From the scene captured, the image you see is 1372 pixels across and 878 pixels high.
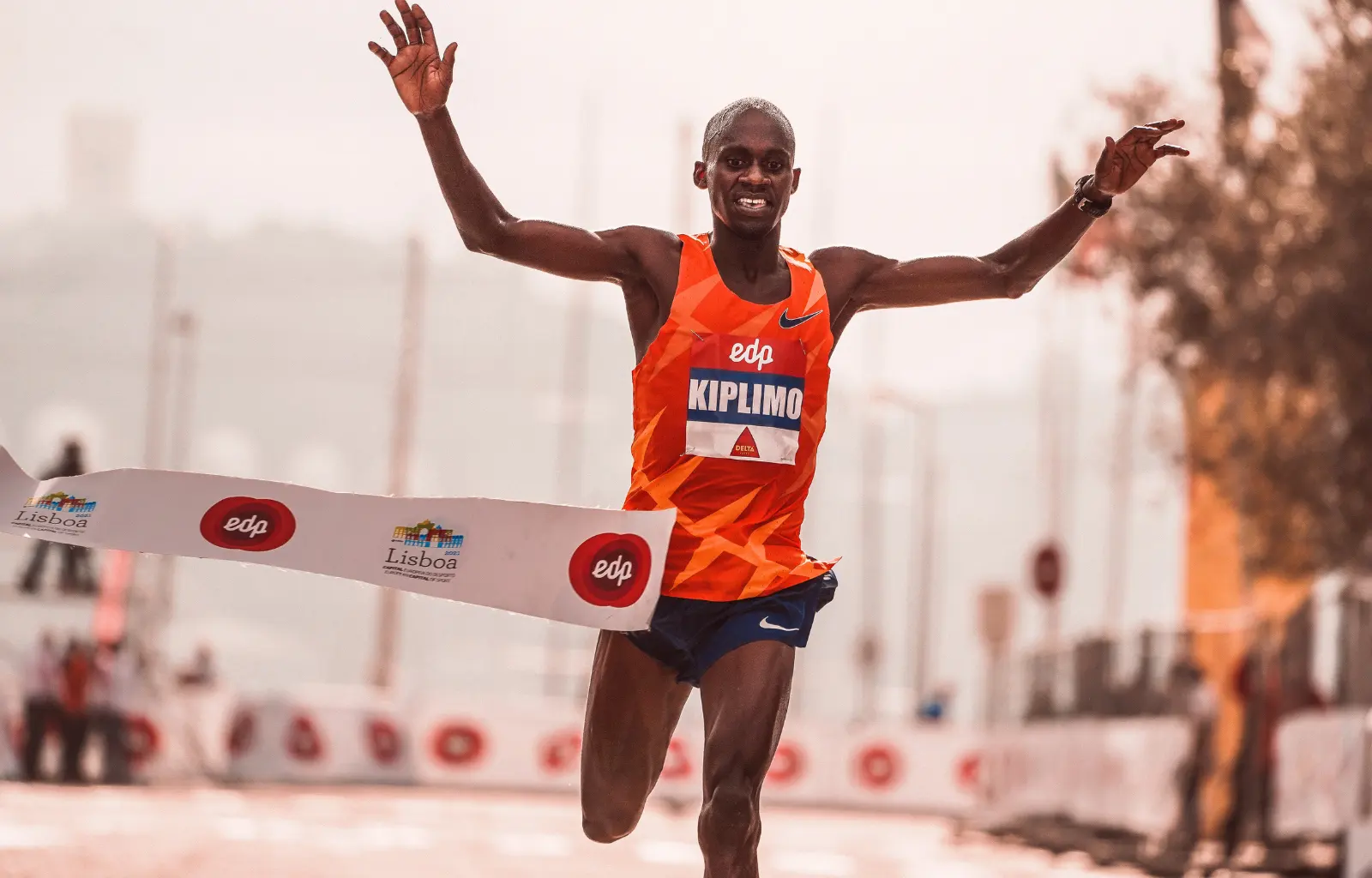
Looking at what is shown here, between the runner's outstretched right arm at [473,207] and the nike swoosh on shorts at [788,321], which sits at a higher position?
the runner's outstretched right arm at [473,207]

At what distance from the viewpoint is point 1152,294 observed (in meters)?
21.1

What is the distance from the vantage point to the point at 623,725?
6586 mm

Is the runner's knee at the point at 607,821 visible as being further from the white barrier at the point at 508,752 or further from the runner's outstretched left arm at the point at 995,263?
the white barrier at the point at 508,752

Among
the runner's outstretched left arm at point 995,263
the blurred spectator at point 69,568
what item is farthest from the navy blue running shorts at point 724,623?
the blurred spectator at point 69,568

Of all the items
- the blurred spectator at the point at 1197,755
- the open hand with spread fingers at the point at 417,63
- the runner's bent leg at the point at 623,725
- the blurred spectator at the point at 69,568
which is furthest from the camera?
the blurred spectator at the point at 69,568

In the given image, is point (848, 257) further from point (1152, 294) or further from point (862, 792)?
point (862, 792)

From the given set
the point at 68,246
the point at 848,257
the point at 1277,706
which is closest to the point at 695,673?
the point at 848,257

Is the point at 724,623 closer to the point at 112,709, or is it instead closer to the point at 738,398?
the point at 738,398

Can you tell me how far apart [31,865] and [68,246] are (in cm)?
19436

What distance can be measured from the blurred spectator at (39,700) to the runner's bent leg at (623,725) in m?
19.8

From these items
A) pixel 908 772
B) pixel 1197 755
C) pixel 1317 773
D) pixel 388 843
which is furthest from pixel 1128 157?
pixel 908 772

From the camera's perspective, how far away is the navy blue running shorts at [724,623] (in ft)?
20.8

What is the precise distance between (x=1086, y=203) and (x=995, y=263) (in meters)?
0.33

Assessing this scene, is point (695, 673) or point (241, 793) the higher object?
point (695, 673)
